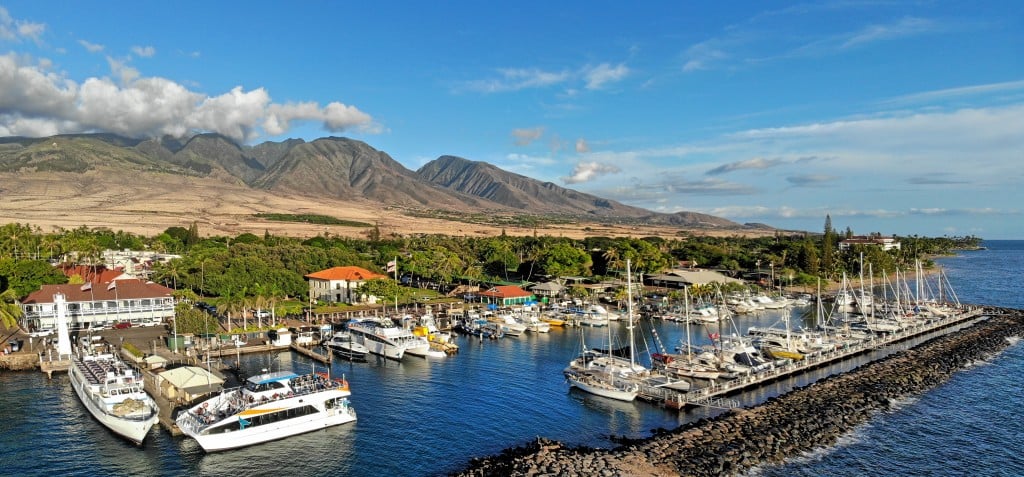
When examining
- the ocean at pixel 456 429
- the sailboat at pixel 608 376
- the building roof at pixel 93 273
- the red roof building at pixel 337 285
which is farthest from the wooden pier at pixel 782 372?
the building roof at pixel 93 273

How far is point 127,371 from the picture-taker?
143 ft

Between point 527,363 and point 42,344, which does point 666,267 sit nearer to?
point 527,363

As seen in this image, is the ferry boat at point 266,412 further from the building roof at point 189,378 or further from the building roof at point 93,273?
the building roof at point 93,273

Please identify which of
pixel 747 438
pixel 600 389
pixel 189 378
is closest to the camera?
pixel 747 438

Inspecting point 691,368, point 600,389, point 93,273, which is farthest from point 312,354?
point 93,273

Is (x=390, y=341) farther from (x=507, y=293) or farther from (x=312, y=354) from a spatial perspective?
(x=507, y=293)

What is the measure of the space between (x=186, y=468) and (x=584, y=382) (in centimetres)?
2830

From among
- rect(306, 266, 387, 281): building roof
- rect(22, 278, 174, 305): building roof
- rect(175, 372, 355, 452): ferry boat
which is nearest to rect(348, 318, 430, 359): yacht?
rect(175, 372, 355, 452): ferry boat

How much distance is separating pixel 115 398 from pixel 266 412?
9953 millimetres

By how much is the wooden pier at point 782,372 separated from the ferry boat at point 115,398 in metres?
33.7

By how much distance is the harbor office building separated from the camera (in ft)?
221

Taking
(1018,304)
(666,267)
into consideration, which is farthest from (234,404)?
(1018,304)

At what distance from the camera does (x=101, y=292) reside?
69.9 metres

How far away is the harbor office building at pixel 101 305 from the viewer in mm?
67375
